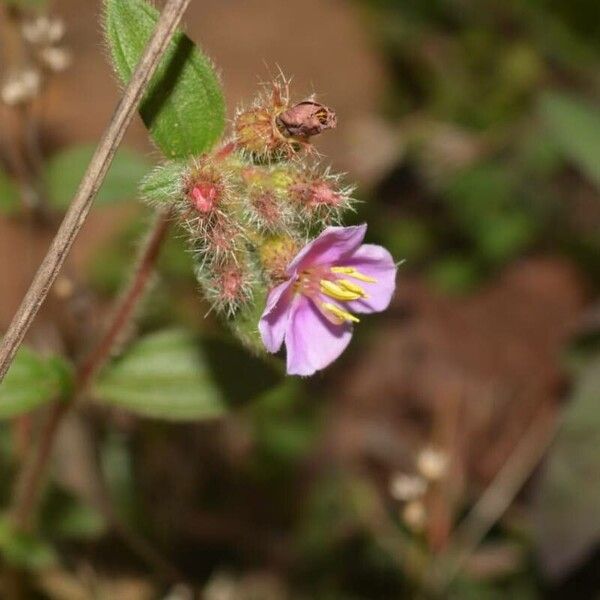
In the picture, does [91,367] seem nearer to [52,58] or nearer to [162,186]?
[162,186]

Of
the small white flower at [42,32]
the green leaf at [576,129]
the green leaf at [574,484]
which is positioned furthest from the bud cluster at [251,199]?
the green leaf at [576,129]

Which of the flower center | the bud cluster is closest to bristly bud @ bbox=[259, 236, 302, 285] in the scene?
the bud cluster

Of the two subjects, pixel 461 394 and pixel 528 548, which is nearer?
pixel 528 548

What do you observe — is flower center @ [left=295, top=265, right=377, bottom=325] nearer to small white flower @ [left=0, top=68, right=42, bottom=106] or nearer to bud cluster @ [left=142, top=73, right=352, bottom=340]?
bud cluster @ [left=142, top=73, right=352, bottom=340]

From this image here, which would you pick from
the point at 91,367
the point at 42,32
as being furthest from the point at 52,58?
the point at 91,367

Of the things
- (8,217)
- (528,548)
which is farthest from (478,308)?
(8,217)

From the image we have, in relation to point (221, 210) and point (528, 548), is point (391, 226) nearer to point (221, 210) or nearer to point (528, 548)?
point (528, 548)
